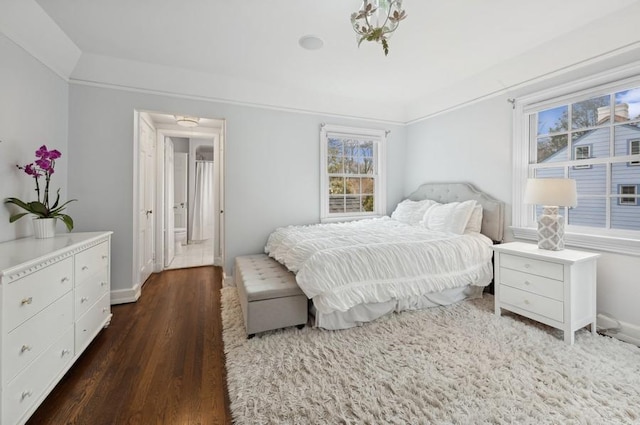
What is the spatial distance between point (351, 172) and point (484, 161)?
1.83 meters

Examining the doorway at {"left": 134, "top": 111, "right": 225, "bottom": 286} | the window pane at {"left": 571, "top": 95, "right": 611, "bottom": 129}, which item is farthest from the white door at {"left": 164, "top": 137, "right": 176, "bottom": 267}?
the window pane at {"left": 571, "top": 95, "right": 611, "bottom": 129}

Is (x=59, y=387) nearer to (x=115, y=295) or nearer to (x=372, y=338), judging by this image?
(x=115, y=295)

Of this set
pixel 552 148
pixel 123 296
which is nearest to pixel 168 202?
pixel 123 296

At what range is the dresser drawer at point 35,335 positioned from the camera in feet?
4.04

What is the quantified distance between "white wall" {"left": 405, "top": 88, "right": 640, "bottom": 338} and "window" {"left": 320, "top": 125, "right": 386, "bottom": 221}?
577mm

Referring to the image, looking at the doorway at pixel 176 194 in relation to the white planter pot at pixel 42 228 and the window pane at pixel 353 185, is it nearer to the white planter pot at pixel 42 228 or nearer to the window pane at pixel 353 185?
the white planter pot at pixel 42 228

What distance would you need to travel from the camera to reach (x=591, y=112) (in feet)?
8.27

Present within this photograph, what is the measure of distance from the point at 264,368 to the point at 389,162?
365 centimetres

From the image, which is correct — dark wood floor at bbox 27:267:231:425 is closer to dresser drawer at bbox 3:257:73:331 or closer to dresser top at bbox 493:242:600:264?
dresser drawer at bbox 3:257:73:331

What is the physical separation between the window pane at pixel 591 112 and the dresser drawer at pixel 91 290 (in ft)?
14.4

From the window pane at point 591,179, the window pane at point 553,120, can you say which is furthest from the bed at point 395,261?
the window pane at point 553,120

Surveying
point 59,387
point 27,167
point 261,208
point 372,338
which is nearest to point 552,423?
point 372,338

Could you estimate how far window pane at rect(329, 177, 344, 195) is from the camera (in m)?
4.28

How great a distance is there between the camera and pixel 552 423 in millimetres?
1383
